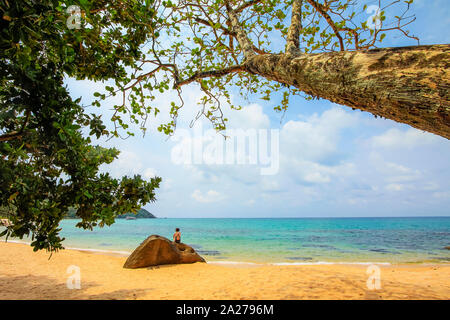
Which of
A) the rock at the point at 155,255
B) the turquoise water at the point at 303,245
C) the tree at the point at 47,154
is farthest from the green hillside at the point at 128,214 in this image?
the turquoise water at the point at 303,245

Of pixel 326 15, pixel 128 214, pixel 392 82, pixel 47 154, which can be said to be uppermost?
pixel 326 15

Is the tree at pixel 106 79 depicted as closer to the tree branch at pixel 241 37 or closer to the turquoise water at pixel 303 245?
the tree branch at pixel 241 37

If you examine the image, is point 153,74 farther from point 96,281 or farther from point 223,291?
point 96,281

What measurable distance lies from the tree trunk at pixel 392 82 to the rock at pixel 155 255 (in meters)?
10.2

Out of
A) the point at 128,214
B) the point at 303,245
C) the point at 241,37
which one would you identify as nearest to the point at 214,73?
the point at 241,37

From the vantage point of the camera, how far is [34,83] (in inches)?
114

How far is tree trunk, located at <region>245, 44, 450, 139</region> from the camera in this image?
4.63 feet

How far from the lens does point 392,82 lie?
161cm

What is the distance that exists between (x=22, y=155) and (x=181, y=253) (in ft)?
30.8

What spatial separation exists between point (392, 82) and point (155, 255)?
35.3 feet

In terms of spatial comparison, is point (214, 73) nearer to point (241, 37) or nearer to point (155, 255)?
point (241, 37)
